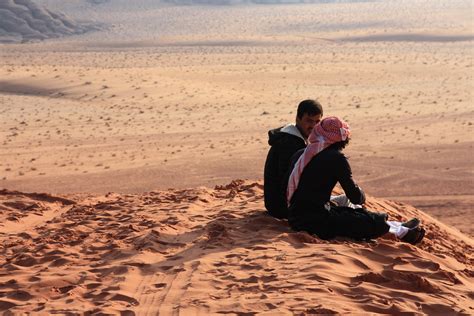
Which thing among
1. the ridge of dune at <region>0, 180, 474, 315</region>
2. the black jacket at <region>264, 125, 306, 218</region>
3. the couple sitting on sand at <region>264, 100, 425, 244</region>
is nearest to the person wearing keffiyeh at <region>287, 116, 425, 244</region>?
the couple sitting on sand at <region>264, 100, 425, 244</region>

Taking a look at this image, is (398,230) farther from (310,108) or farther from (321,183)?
(310,108)

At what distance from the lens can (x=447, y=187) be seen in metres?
14.0

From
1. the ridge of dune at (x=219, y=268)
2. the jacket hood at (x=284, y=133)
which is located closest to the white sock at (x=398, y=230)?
the ridge of dune at (x=219, y=268)

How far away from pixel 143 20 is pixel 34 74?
42287 mm

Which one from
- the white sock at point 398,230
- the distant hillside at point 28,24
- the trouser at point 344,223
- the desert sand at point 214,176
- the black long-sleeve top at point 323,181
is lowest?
the desert sand at point 214,176

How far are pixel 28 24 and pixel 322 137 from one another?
5769 centimetres

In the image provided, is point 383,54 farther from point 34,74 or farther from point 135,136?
point 135,136

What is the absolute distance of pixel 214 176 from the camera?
48.9 feet

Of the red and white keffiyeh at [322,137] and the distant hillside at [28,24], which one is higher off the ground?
the distant hillside at [28,24]

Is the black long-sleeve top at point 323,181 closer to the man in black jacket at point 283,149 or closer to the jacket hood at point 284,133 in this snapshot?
the man in black jacket at point 283,149

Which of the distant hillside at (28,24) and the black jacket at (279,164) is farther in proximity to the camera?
the distant hillside at (28,24)

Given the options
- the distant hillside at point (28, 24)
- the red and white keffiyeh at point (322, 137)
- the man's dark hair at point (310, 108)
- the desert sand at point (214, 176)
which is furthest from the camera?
the distant hillside at point (28, 24)

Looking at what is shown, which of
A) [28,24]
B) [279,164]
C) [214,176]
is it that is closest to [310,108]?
[279,164]

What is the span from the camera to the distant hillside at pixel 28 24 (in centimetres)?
5984
